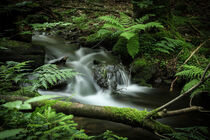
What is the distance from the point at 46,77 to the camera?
215 cm

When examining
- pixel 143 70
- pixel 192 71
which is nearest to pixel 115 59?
pixel 143 70

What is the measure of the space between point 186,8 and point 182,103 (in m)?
10.2

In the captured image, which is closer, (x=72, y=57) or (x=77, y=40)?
(x=72, y=57)

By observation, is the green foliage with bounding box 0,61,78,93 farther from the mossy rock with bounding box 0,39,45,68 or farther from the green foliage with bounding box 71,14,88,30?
the green foliage with bounding box 71,14,88,30

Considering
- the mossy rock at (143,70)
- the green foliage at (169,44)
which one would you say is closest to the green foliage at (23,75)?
the mossy rock at (143,70)

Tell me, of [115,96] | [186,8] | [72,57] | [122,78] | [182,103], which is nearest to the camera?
[182,103]

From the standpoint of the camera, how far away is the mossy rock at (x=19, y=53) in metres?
3.65

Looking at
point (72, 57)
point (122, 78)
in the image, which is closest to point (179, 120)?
point (122, 78)

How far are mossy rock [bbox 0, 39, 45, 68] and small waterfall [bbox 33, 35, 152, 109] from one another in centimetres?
88

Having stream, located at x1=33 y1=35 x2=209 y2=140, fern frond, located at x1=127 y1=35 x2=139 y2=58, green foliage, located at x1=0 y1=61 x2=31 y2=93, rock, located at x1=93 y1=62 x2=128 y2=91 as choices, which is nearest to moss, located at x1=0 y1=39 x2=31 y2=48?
stream, located at x1=33 y1=35 x2=209 y2=140

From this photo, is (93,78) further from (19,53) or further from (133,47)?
(19,53)

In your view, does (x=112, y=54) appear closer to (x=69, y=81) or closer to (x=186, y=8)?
(x=69, y=81)

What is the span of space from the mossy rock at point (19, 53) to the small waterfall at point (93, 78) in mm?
883

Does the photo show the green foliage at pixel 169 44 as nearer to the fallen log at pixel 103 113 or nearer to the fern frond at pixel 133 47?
the fern frond at pixel 133 47
